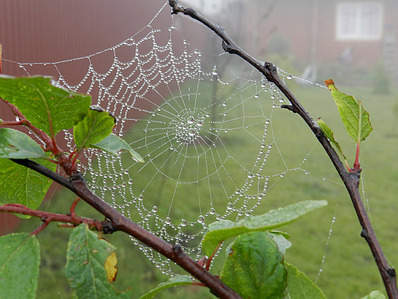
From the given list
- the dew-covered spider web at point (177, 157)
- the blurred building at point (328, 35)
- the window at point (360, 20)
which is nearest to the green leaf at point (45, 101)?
the dew-covered spider web at point (177, 157)

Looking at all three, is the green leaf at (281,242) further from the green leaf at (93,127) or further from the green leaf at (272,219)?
the green leaf at (93,127)

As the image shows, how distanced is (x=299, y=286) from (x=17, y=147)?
300 millimetres

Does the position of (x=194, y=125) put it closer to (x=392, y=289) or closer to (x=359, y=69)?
(x=392, y=289)

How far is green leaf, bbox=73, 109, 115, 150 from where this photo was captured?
0.38 meters

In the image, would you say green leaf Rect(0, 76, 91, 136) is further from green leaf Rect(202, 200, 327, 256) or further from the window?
the window

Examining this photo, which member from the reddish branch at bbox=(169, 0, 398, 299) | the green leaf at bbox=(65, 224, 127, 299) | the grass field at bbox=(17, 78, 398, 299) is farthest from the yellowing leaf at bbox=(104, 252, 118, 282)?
the grass field at bbox=(17, 78, 398, 299)

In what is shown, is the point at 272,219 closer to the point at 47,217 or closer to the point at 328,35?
the point at 47,217

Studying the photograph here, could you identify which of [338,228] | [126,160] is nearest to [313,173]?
[338,228]

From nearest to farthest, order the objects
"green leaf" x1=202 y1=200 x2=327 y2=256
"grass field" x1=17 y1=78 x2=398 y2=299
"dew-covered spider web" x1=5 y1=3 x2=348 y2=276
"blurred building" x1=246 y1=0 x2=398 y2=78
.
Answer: "green leaf" x1=202 y1=200 x2=327 y2=256 < "grass field" x1=17 y1=78 x2=398 y2=299 < "dew-covered spider web" x1=5 y1=3 x2=348 y2=276 < "blurred building" x1=246 y1=0 x2=398 y2=78

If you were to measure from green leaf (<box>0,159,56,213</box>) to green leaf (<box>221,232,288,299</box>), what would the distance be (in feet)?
0.72

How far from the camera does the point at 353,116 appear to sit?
0.49 metres

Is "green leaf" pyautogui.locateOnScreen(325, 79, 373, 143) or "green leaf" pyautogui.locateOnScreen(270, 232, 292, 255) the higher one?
"green leaf" pyautogui.locateOnScreen(325, 79, 373, 143)

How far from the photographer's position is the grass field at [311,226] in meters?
2.86

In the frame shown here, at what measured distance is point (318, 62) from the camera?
1781 centimetres
